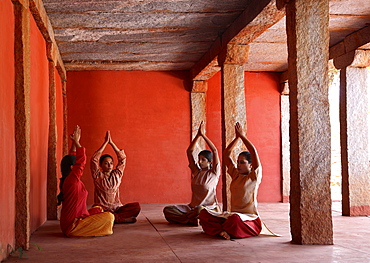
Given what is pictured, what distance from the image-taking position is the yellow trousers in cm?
613

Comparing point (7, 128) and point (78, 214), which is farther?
point (78, 214)

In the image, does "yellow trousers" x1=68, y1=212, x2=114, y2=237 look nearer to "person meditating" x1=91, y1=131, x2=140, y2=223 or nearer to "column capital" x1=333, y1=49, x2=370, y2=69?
"person meditating" x1=91, y1=131, x2=140, y2=223

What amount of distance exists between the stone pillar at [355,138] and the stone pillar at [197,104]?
12.2ft

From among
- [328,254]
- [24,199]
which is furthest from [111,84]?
[328,254]

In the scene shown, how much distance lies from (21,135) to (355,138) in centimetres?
579

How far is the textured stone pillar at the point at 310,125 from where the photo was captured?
201 inches

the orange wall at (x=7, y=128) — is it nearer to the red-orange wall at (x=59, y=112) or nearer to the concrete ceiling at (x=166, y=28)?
the concrete ceiling at (x=166, y=28)

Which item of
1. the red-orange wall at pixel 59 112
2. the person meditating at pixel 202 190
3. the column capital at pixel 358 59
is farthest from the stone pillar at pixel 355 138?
the red-orange wall at pixel 59 112

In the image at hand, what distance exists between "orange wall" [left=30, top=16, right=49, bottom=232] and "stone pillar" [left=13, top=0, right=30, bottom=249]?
1131mm

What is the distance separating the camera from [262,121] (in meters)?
11.9

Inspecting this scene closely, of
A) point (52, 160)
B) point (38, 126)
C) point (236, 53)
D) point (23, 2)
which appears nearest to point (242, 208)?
point (236, 53)

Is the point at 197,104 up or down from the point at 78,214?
up

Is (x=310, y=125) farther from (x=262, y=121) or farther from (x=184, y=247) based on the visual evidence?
(x=262, y=121)

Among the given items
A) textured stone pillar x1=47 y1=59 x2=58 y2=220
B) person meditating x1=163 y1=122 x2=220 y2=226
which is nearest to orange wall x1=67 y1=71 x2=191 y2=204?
textured stone pillar x1=47 y1=59 x2=58 y2=220
